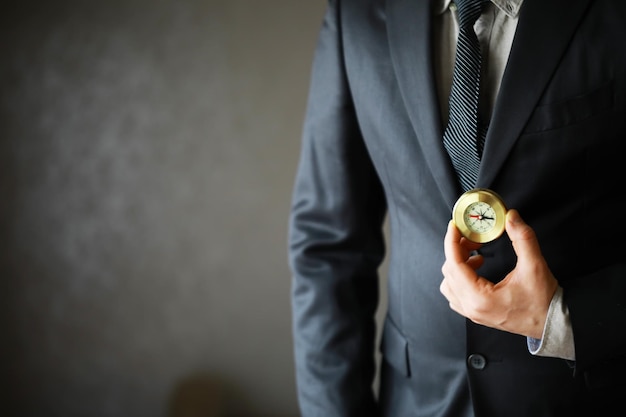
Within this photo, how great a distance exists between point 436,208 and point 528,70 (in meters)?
0.25

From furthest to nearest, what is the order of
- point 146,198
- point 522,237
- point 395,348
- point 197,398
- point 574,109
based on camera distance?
point 197,398, point 146,198, point 395,348, point 574,109, point 522,237

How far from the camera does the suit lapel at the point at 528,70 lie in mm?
935

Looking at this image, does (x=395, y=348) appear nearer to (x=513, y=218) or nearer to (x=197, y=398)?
(x=513, y=218)

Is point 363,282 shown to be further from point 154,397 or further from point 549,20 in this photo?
point 154,397

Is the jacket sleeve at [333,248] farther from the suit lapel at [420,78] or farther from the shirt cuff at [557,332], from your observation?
the shirt cuff at [557,332]

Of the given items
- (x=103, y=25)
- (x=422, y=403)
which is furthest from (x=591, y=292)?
(x=103, y=25)

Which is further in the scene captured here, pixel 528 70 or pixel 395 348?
pixel 395 348

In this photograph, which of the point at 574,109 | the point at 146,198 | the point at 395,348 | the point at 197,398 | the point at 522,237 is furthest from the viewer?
the point at 197,398

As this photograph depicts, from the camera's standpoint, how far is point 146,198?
1.99 m

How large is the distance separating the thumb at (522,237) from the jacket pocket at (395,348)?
0.37 metres

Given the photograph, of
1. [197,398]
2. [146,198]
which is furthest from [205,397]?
[146,198]

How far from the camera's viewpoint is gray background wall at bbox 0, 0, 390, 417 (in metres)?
1.86

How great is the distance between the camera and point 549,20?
941mm

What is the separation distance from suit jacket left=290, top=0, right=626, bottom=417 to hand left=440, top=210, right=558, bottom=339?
0.06m
